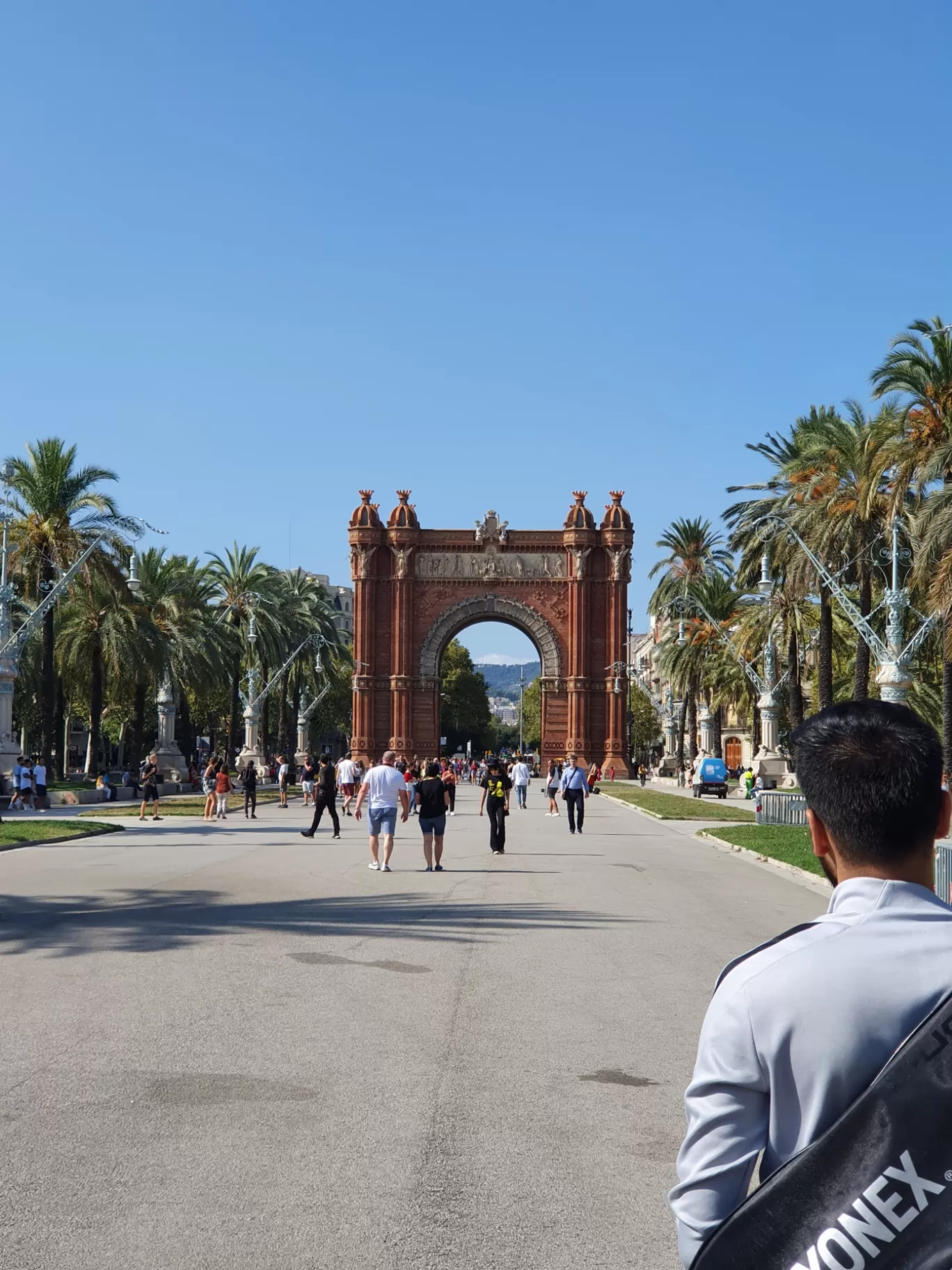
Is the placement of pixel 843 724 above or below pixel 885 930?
above

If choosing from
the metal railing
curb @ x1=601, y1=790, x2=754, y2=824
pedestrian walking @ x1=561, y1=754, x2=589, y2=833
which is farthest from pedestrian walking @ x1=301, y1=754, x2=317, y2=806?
the metal railing

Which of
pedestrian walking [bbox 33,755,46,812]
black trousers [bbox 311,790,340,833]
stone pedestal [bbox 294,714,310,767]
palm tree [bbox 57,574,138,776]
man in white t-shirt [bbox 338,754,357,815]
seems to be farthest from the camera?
stone pedestal [bbox 294,714,310,767]

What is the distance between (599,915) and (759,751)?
39299mm

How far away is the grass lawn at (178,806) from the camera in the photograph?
3534cm

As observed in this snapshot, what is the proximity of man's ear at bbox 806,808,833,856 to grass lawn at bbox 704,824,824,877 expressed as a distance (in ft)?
53.3

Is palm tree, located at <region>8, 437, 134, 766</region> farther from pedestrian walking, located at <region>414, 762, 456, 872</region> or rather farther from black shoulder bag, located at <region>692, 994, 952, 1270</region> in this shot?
black shoulder bag, located at <region>692, 994, 952, 1270</region>

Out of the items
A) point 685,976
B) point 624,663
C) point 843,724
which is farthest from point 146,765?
point 624,663

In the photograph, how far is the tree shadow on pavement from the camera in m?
11.7

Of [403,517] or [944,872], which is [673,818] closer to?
[944,872]

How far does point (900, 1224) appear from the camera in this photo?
1.97 metres

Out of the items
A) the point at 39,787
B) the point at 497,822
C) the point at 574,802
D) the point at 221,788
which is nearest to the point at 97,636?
the point at 39,787

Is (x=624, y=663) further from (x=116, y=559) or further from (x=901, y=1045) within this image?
Result: (x=901, y=1045)

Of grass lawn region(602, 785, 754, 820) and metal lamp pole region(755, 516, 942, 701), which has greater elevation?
metal lamp pole region(755, 516, 942, 701)

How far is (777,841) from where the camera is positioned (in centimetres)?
2495
